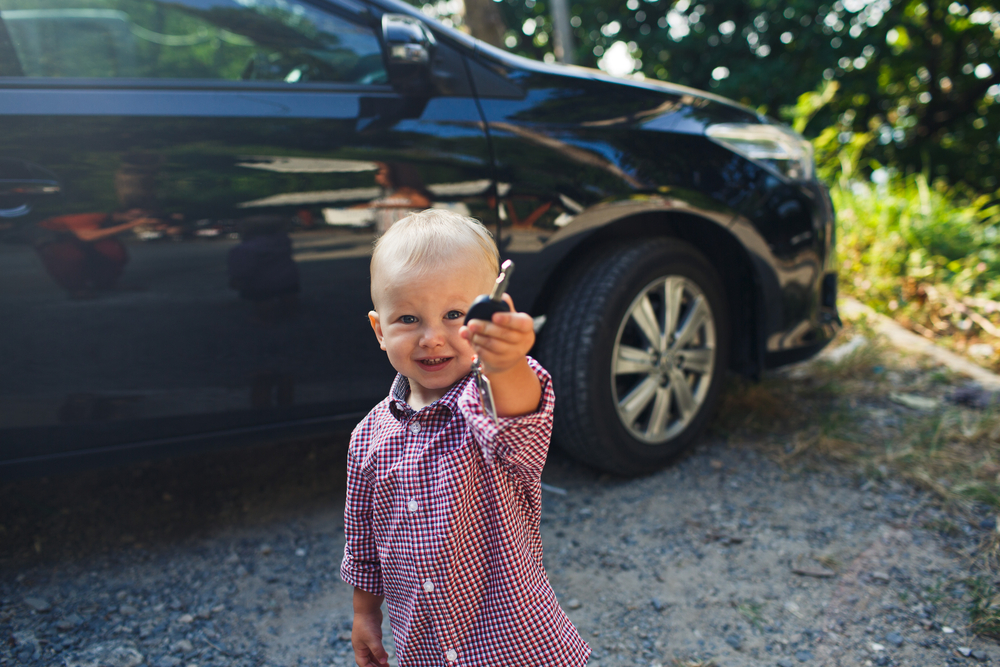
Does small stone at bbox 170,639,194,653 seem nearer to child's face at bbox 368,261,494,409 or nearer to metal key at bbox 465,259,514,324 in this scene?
child's face at bbox 368,261,494,409

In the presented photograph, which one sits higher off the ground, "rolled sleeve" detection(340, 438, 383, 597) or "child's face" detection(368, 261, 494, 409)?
"child's face" detection(368, 261, 494, 409)

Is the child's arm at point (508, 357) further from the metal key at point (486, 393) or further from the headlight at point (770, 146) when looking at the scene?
the headlight at point (770, 146)

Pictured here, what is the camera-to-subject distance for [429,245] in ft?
3.16

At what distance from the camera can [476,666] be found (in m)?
1.04

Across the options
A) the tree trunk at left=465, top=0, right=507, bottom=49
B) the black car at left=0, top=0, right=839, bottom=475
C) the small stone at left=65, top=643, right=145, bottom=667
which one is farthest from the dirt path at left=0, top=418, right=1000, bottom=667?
the tree trunk at left=465, top=0, right=507, bottom=49

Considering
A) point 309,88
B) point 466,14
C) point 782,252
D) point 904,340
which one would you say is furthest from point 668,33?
point 309,88

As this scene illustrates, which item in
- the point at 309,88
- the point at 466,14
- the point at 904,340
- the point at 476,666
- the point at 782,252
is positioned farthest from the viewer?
the point at 466,14

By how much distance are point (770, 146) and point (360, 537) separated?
6.84 feet

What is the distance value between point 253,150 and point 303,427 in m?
0.76

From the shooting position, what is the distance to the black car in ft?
5.45

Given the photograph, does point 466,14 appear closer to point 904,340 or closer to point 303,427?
point 904,340

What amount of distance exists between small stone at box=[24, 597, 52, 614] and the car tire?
145cm

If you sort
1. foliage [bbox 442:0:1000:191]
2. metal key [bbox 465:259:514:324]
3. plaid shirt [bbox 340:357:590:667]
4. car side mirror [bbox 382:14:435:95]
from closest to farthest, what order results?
metal key [bbox 465:259:514:324] < plaid shirt [bbox 340:357:590:667] < car side mirror [bbox 382:14:435:95] < foliage [bbox 442:0:1000:191]

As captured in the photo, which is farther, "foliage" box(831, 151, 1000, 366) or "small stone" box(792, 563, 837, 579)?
"foliage" box(831, 151, 1000, 366)
